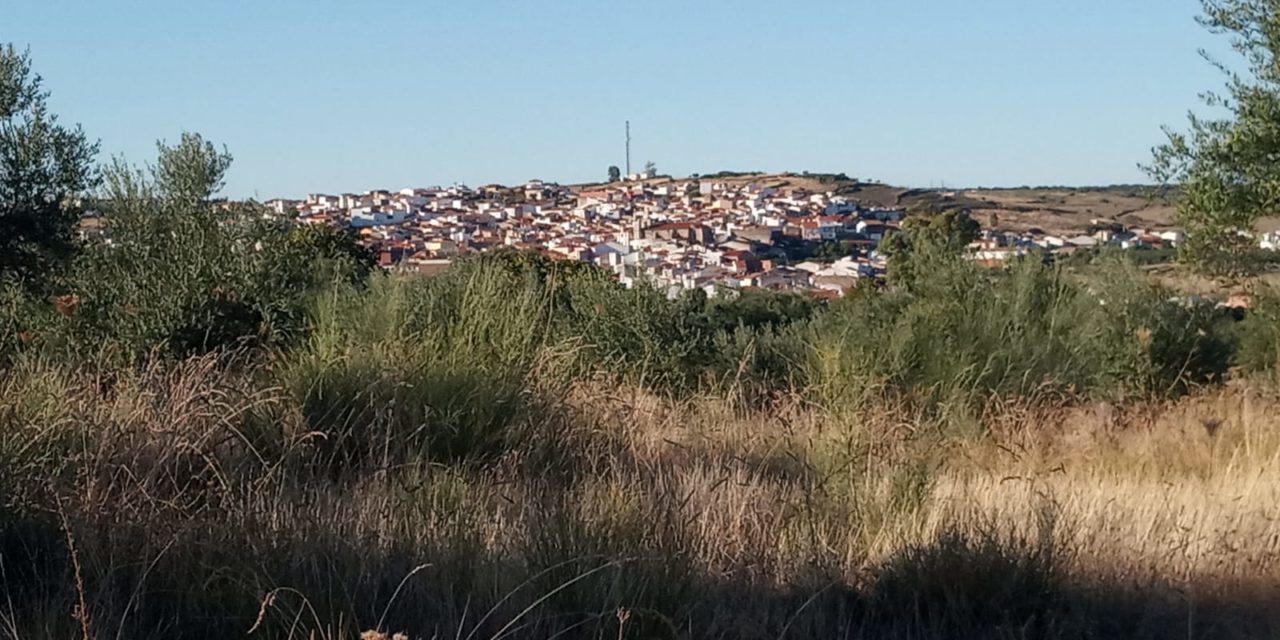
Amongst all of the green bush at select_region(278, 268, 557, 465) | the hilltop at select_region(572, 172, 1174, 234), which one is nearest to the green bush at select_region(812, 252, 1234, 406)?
the green bush at select_region(278, 268, 557, 465)

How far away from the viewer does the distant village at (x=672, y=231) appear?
1883 cm

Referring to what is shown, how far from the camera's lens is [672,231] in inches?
1736

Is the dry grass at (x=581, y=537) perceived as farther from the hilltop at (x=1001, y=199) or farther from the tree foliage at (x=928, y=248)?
the hilltop at (x=1001, y=199)

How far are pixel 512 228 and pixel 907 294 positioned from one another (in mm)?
29496

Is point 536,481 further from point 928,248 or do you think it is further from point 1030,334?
point 928,248

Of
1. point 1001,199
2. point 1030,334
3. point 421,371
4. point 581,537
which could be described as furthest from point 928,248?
point 1001,199

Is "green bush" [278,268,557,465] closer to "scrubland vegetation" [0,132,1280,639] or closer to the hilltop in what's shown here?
"scrubland vegetation" [0,132,1280,639]

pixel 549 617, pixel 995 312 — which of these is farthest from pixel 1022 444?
pixel 549 617

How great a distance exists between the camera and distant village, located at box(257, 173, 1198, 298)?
1883 cm

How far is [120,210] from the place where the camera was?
1303 cm

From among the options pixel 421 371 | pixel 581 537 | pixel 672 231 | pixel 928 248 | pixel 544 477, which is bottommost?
pixel 672 231

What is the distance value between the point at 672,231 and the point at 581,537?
39364mm

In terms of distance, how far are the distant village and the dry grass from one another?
554 centimetres

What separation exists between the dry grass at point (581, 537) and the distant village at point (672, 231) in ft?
18.2
